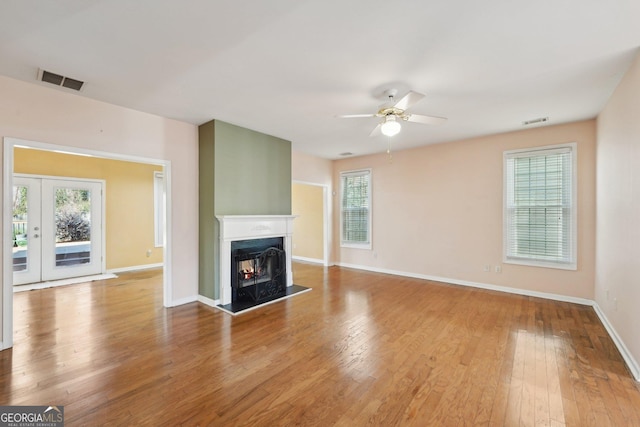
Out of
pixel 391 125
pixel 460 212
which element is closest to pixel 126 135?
pixel 391 125

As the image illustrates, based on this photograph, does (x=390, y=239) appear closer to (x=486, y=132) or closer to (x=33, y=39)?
(x=486, y=132)

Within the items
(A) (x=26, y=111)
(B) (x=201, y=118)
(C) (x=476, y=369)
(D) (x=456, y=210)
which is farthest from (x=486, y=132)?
(A) (x=26, y=111)

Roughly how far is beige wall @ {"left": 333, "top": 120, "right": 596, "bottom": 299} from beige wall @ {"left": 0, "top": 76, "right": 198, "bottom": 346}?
3.84 metres

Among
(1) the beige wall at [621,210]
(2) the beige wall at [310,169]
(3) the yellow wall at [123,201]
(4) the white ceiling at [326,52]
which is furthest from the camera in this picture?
(2) the beige wall at [310,169]

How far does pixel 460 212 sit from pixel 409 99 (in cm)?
330

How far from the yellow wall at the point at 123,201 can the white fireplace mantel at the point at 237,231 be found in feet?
12.2

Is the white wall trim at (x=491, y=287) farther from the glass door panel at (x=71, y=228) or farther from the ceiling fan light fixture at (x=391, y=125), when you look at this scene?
the glass door panel at (x=71, y=228)

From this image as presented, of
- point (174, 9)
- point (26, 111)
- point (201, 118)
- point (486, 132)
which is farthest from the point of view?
point (486, 132)

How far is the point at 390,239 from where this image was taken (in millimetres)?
6117

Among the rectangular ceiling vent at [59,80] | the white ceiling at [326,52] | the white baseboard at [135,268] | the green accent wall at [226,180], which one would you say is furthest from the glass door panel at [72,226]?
the rectangular ceiling vent at [59,80]

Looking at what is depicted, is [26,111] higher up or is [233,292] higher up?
[26,111]

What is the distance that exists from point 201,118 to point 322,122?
176 cm

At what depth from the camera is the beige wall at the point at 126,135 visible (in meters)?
2.88

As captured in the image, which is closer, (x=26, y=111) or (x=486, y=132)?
(x=26, y=111)
